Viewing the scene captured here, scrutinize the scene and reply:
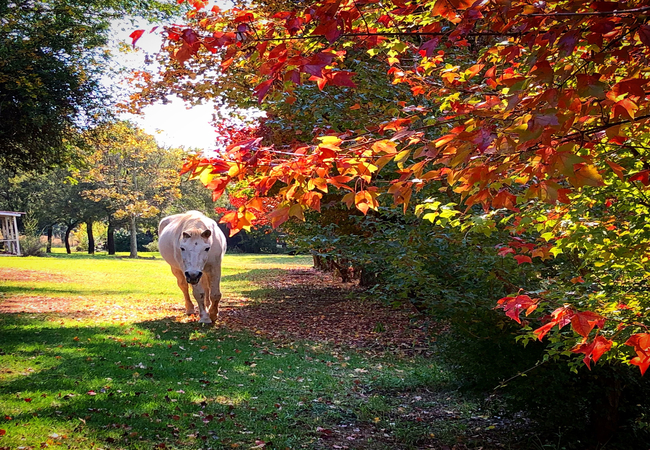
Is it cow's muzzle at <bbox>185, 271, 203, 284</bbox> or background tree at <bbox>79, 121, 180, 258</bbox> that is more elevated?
background tree at <bbox>79, 121, 180, 258</bbox>

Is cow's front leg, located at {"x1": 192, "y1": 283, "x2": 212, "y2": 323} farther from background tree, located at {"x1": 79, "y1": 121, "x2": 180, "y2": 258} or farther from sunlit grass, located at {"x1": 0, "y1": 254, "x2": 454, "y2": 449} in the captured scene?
background tree, located at {"x1": 79, "y1": 121, "x2": 180, "y2": 258}

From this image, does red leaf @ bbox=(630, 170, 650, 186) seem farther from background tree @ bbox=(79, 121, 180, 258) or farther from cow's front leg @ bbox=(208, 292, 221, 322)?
→ background tree @ bbox=(79, 121, 180, 258)

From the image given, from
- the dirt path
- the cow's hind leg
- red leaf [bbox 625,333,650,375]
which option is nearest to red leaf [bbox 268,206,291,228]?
red leaf [bbox 625,333,650,375]

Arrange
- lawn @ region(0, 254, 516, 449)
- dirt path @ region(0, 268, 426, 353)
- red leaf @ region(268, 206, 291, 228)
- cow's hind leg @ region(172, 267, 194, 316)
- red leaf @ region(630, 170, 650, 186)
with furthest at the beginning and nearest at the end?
1. cow's hind leg @ region(172, 267, 194, 316)
2. dirt path @ region(0, 268, 426, 353)
3. lawn @ region(0, 254, 516, 449)
4. red leaf @ region(630, 170, 650, 186)
5. red leaf @ region(268, 206, 291, 228)

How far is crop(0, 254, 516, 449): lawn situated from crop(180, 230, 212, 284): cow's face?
1167 mm

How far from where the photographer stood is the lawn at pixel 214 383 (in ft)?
15.3

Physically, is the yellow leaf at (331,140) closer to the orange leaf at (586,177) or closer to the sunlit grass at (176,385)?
the orange leaf at (586,177)

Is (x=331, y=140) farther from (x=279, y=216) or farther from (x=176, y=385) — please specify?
(x=176, y=385)

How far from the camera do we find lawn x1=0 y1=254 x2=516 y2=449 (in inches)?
184

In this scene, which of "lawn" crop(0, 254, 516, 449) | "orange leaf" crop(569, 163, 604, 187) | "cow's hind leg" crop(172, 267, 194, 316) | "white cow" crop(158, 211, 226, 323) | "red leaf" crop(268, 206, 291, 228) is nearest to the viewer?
"orange leaf" crop(569, 163, 604, 187)

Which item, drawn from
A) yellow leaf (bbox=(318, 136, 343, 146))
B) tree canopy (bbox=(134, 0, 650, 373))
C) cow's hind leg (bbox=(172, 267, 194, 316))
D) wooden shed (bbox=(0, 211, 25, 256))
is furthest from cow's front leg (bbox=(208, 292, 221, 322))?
wooden shed (bbox=(0, 211, 25, 256))

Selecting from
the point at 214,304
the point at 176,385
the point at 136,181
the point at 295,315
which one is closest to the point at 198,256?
the point at 214,304

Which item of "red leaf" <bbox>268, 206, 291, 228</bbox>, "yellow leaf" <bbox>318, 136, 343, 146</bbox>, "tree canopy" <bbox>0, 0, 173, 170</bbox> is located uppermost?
"tree canopy" <bbox>0, 0, 173, 170</bbox>

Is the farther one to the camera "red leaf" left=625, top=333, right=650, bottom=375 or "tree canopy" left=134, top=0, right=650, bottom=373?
"red leaf" left=625, top=333, right=650, bottom=375
